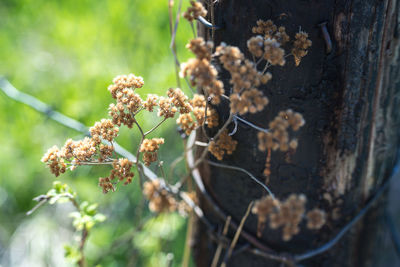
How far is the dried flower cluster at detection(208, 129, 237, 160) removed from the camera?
93cm

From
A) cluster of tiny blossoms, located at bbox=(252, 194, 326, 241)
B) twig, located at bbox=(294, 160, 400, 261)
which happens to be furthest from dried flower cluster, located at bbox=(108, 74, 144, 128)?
twig, located at bbox=(294, 160, 400, 261)

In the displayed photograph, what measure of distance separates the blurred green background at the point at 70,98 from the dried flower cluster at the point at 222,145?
1.26 meters

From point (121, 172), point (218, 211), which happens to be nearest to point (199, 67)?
point (121, 172)

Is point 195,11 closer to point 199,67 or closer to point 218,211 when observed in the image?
point 199,67

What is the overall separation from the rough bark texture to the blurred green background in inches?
45.6

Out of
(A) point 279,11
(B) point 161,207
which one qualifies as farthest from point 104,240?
(A) point 279,11

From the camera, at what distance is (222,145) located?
3.05 feet

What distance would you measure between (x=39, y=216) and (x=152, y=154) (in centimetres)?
202

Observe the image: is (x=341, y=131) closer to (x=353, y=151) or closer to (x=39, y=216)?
(x=353, y=151)

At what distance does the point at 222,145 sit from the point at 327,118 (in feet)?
0.93

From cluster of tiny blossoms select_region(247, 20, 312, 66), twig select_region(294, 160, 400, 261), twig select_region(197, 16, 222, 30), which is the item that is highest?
twig select_region(197, 16, 222, 30)

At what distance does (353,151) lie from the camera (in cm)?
96

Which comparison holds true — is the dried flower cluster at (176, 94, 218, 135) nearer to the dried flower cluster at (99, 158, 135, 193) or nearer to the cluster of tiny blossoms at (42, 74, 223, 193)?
the cluster of tiny blossoms at (42, 74, 223, 193)

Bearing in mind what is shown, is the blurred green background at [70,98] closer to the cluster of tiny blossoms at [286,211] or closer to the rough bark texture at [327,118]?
the rough bark texture at [327,118]
